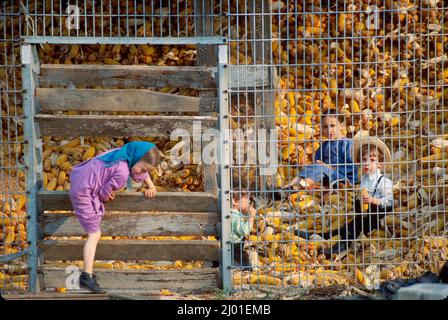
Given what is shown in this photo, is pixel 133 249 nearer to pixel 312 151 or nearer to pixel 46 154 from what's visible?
pixel 312 151

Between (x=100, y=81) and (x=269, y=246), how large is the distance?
205 cm

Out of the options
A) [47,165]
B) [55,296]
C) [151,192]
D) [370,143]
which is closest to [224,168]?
[151,192]

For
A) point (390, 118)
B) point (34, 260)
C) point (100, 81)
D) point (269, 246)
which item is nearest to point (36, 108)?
point (100, 81)

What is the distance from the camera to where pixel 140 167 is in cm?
750

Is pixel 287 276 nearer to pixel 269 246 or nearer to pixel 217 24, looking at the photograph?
pixel 269 246

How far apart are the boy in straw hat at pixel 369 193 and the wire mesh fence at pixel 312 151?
0.05ft

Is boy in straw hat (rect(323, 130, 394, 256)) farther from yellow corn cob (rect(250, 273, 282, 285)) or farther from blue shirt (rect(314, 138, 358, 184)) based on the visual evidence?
yellow corn cob (rect(250, 273, 282, 285))

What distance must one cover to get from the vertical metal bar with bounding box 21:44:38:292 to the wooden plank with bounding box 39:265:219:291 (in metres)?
0.12

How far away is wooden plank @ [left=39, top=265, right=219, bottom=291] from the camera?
25.7ft

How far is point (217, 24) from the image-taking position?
9617mm

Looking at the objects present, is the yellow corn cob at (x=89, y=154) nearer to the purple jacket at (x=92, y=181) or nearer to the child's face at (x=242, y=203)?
the child's face at (x=242, y=203)

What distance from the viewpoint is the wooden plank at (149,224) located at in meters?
7.83

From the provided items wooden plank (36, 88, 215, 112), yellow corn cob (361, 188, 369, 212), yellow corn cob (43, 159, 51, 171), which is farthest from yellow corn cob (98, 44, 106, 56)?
yellow corn cob (361, 188, 369, 212)

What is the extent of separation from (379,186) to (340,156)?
0.42 m
